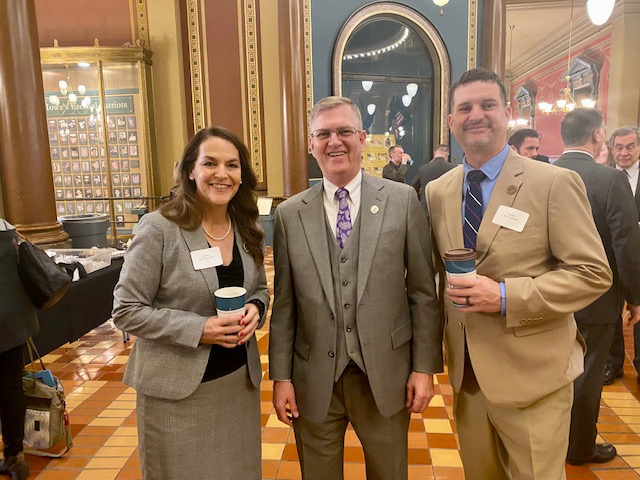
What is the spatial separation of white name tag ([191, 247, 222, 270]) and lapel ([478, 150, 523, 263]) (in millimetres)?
845

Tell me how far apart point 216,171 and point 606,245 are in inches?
82.1

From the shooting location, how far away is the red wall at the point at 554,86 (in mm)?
11259

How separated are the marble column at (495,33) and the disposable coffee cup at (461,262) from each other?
8667 mm

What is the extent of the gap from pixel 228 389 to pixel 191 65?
8.29 meters

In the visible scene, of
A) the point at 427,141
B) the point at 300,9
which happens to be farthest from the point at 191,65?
the point at 427,141

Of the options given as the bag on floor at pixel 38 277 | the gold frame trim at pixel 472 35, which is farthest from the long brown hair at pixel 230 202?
the gold frame trim at pixel 472 35

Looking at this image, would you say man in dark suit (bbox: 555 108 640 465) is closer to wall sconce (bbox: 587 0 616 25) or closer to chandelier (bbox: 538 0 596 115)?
wall sconce (bbox: 587 0 616 25)

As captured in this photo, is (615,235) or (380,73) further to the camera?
(380,73)

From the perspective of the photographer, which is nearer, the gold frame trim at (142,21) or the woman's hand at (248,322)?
the woman's hand at (248,322)

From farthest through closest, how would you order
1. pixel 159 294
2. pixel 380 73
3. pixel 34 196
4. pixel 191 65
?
1. pixel 380 73
2. pixel 191 65
3. pixel 34 196
4. pixel 159 294

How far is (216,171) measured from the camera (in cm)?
163

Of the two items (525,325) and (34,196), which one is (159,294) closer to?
(525,325)

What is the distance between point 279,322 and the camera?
1.70 meters

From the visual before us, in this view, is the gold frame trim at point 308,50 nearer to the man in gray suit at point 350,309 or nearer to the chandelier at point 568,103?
the chandelier at point 568,103
